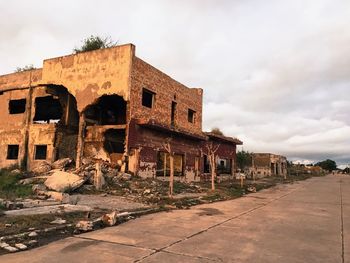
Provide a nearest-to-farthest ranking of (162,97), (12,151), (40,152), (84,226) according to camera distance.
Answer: (84,226), (40,152), (162,97), (12,151)

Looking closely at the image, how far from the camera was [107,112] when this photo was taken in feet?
76.9

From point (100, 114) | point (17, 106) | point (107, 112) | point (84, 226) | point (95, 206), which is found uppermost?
point (17, 106)

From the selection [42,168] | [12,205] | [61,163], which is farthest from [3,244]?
[61,163]

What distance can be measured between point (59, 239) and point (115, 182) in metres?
10.3

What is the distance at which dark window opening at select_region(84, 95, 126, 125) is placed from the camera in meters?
21.9

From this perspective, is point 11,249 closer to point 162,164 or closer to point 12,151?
point 162,164

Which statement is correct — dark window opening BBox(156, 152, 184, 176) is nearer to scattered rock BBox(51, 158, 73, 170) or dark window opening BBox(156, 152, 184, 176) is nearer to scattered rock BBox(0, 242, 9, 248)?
scattered rock BBox(51, 158, 73, 170)

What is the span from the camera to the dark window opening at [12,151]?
23.4 metres

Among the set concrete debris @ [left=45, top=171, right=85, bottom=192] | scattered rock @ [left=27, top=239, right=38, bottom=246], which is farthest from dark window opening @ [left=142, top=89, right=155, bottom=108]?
scattered rock @ [left=27, top=239, right=38, bottom=246]

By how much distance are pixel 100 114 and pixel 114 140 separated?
8.07 ft

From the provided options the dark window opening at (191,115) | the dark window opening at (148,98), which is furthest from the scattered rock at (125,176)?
the dark window opening at (191,115)

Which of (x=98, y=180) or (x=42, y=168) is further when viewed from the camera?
(x=42, y=168)

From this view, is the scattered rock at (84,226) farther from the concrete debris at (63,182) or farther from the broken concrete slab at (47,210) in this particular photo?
the concrete debris at (63,182)

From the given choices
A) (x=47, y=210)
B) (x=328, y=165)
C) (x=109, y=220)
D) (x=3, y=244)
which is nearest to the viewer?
(x=3, y=244)
